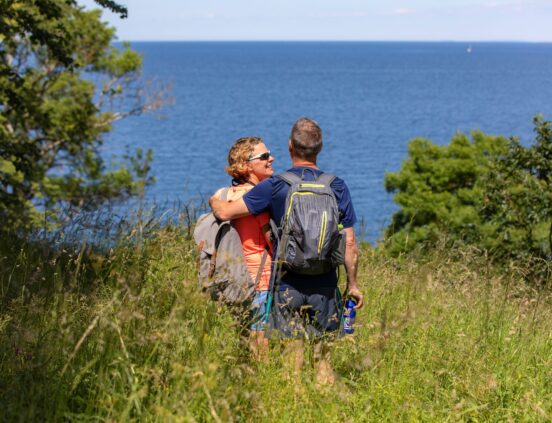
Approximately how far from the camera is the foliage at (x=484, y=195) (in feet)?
45.1

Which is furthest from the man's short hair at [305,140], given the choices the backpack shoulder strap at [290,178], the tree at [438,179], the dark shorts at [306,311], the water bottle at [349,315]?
the tree at [438,179]

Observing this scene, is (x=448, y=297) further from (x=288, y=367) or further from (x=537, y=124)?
(x=537, y=124)

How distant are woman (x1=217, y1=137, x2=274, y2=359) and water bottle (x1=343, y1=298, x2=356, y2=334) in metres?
0.50

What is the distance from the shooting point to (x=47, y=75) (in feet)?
93.3

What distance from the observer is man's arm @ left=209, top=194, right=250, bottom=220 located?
4523 millimetres

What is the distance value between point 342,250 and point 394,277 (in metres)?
2.40

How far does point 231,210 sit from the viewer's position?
14.9 ft

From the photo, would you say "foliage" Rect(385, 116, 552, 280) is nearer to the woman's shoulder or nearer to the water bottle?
the water bottle

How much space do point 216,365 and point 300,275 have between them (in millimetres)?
1384

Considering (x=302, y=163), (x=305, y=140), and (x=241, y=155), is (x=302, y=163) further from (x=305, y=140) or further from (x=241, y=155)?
(x=241, y=155)

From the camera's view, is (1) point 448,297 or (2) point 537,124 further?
(2) point 537,124

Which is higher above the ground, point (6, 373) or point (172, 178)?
point (6, 373)

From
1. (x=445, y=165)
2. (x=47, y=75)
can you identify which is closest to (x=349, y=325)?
(x=445, y=165)

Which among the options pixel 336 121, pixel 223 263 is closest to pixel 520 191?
pixel 223 263
